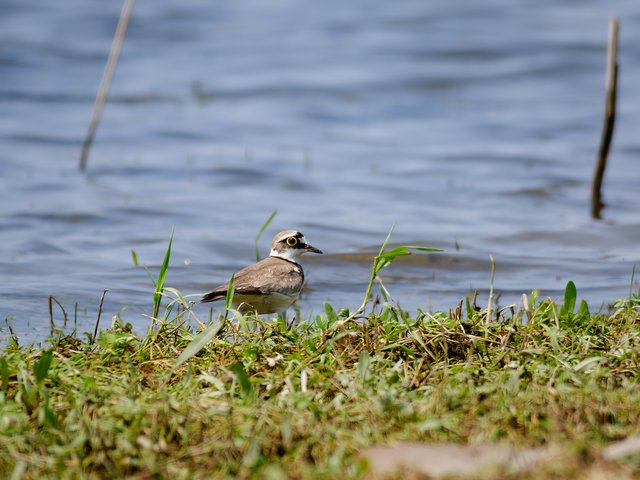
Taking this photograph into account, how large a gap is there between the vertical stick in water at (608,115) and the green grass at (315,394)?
18.9 ft

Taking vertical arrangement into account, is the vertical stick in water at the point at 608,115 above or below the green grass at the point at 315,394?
above

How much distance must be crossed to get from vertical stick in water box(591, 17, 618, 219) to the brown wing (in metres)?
5.43

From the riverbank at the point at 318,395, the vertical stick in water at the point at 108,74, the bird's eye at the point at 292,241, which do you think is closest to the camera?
the riverbank at the point at 318,395

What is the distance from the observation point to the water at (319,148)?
928cm

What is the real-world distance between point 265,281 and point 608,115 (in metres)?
6.15

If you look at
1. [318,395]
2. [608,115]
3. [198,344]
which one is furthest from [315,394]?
[608,115]

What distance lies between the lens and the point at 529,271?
930 cm

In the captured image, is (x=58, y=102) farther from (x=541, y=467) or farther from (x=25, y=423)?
(x=541, y=467)

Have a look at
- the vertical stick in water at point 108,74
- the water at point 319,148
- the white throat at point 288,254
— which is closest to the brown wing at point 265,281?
the white throat at point 288,254

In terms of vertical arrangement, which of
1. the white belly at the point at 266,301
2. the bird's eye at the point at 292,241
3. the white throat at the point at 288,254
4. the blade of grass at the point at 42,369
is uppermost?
the bird's eye at the point at 292,241

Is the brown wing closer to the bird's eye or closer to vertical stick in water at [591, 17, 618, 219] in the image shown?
the bird's eye

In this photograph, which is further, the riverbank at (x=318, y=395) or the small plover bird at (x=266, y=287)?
the small plover bird at (x=266, y=287)

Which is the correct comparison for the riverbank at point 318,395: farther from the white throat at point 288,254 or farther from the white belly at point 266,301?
the white throat at point 288,254

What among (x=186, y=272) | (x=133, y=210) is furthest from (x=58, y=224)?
(x=186, y=272)
